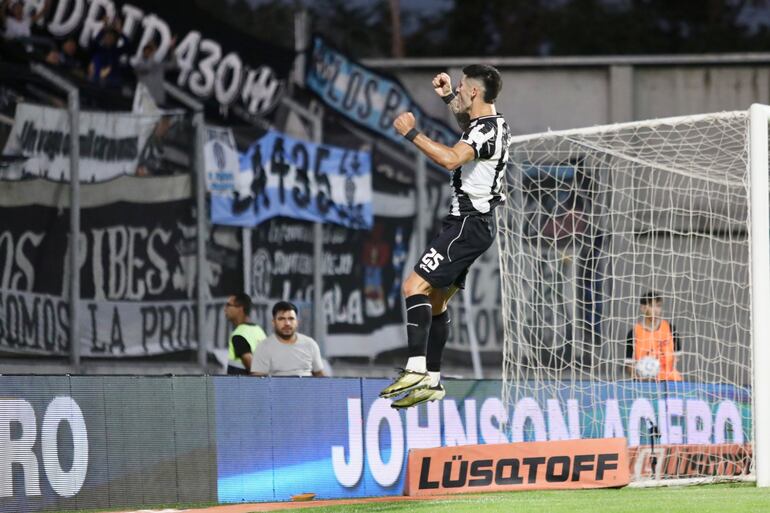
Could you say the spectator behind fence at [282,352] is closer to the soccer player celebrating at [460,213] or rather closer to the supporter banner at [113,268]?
the supporter banner at [113,268]

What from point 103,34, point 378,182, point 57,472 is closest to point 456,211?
point 57,472

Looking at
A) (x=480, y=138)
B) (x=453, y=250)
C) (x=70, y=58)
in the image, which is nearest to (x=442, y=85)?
(x=480, y=138)

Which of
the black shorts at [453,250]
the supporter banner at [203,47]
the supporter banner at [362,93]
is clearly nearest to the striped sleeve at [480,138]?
the black shorts at [453,250]

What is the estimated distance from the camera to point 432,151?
8.98 meters

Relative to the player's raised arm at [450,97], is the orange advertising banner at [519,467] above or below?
below

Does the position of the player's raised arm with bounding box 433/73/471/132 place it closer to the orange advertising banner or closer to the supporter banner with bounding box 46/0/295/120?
the orange advertising banner

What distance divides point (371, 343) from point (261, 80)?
372 centimetres

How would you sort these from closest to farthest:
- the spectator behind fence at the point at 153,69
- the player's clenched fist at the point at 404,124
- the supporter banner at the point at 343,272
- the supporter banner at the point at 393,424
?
the player's clenched fist at the point at 404,124, the supporter banner at the point at 393,424, the spectator behind fence at the point at 153,69, the supporter banner at the point at 343,272

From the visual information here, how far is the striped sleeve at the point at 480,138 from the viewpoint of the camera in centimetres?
917

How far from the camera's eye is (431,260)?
9250 mm

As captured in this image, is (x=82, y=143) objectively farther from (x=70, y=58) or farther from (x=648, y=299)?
(x=648, y=299)

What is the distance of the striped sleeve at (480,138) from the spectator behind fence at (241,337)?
14.8ft

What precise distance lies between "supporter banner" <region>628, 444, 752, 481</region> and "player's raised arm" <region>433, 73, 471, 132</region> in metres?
4.40

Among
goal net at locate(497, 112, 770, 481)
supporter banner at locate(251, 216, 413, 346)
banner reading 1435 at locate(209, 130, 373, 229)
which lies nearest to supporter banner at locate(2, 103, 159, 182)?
banner reading 1435 at locate(209, 130, 373, 229)
